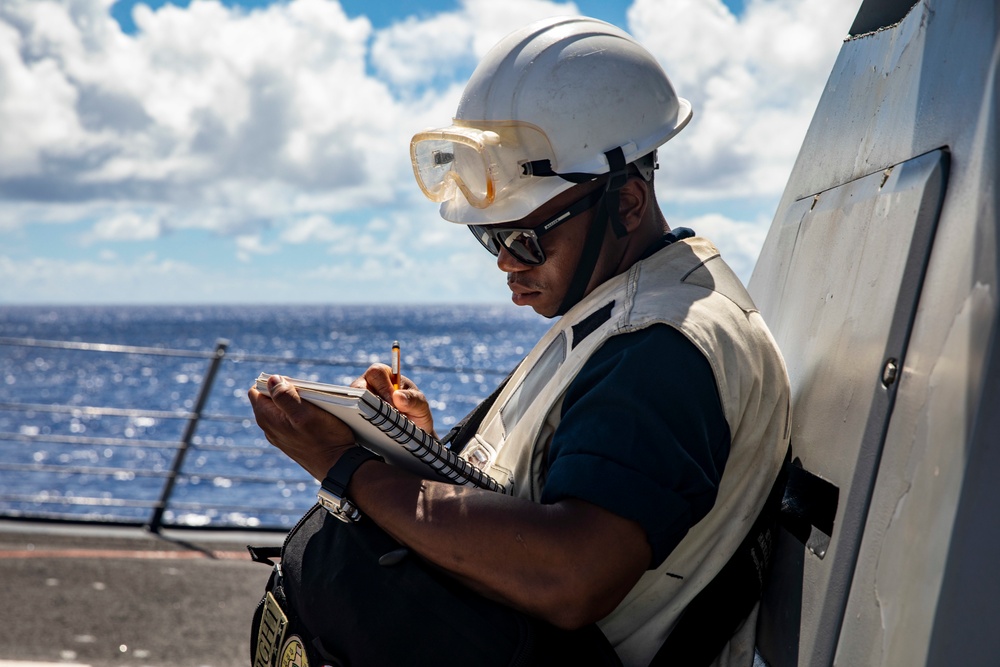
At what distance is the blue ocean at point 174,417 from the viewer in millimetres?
6328

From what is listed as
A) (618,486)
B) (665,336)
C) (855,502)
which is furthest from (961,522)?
(665,336)

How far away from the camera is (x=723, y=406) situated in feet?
5.24

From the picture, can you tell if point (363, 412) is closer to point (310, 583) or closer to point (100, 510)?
point (310, 583)

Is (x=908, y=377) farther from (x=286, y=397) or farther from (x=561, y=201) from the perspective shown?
(x=286, y=397)

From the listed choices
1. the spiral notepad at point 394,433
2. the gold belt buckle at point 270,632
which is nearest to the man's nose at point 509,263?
the spiral notepad at point 394,433

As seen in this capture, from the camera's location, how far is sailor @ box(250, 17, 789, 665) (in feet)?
4.84

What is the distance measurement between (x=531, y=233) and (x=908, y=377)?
87 centimetres

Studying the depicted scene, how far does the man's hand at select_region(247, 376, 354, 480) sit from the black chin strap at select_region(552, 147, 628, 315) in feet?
1.86

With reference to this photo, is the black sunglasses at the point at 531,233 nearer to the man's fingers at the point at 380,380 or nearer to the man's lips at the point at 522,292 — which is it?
the man's lips at the point at 522,292

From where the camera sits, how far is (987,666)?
109 cm

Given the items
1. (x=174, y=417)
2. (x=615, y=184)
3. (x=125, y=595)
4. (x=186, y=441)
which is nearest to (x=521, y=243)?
(x=615, y=184)

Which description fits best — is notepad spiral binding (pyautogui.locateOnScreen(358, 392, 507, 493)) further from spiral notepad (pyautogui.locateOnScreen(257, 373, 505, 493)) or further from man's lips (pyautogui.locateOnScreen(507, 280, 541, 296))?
man's lips (pyautogui.locateOnScreen(507, 280, 541, 296))

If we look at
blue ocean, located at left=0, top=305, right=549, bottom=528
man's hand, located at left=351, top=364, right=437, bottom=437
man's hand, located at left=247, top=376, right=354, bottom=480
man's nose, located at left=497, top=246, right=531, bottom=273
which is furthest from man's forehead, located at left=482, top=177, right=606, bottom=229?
blue ocean, located at left=0, top=305, right=549, bottom=528

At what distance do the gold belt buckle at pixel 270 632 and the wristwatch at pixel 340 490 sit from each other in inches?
9.8
